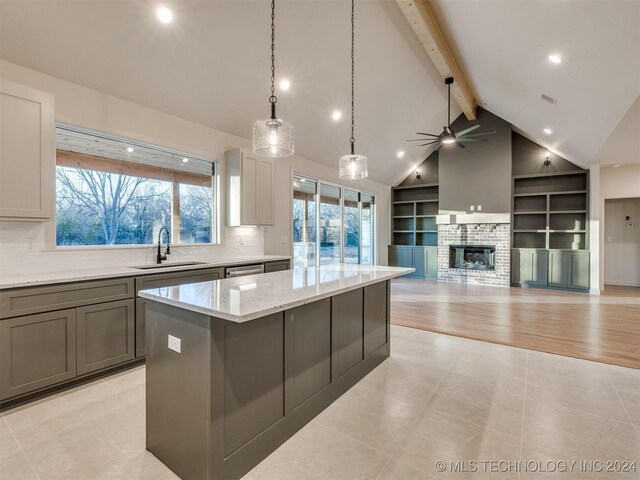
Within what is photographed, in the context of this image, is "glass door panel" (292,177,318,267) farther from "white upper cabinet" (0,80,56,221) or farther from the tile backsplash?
"white upper cabinet" (0,80,56,221)

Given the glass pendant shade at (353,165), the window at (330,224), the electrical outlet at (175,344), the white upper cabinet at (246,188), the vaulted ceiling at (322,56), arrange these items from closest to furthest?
1. the electrical outlet at (175,344)
2. the vaulted ceiling at (322,56)
3. the glass pendant shade at (353,165)
4. the white upper cabinet at (246,188)
5. the window at (330,224)

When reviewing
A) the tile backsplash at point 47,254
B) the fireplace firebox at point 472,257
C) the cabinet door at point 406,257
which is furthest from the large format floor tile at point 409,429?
the cabinet door at point 406,257

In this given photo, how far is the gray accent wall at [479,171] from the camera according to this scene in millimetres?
7547

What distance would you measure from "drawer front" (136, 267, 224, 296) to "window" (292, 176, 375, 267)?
8.12ft

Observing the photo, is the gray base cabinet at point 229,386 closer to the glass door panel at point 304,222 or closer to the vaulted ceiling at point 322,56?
the vaulted ceiling at point 322,56

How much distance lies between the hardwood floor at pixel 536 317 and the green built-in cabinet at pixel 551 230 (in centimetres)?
45

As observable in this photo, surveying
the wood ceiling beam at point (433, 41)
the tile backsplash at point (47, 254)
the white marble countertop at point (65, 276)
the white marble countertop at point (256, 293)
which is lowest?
the white marble countertop at point (256, 293)

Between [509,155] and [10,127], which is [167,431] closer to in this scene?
[10,127]

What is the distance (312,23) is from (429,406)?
13.3 feet

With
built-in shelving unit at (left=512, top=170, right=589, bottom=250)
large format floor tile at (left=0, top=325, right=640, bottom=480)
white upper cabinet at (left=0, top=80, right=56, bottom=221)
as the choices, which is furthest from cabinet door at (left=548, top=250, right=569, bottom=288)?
white upper cabinet at (left=0, top=80, right=56, bottom=221)

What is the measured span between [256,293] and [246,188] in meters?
2.86

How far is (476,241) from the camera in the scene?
26.1ft

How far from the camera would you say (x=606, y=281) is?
7891 mm

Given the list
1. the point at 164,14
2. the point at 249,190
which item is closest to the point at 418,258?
the point at 249,190
